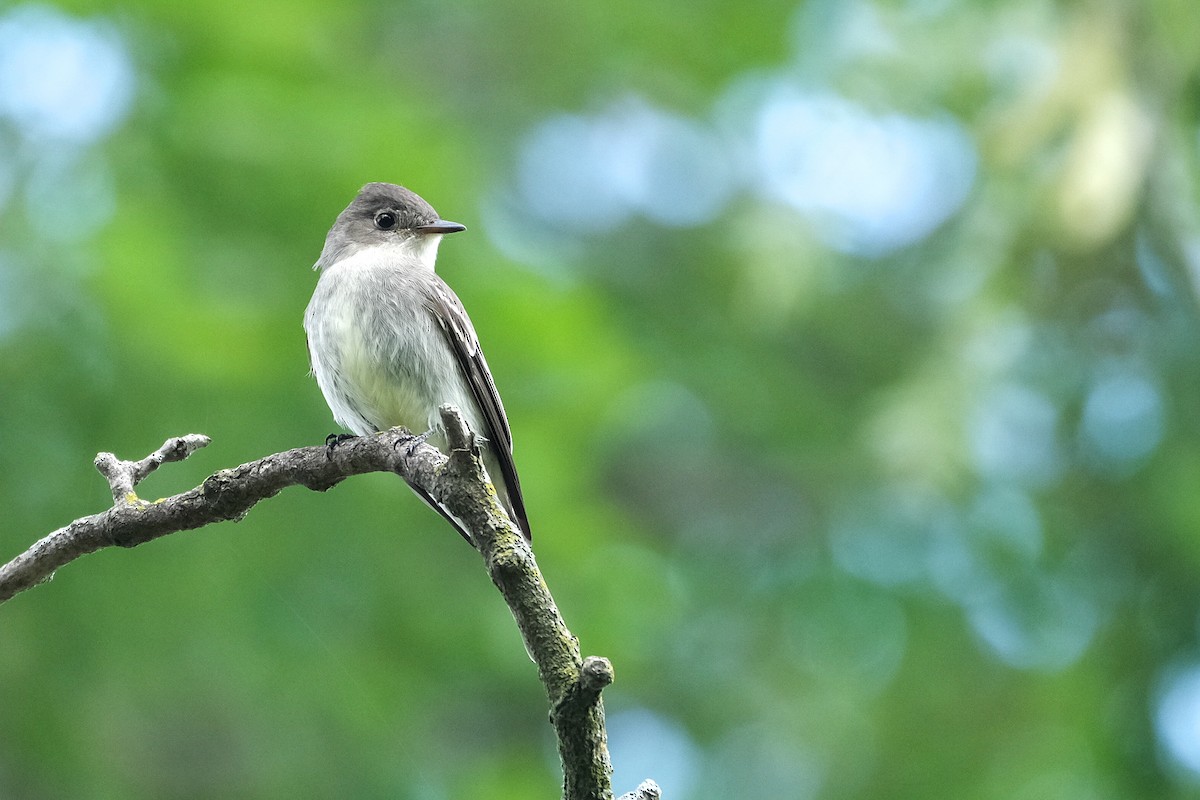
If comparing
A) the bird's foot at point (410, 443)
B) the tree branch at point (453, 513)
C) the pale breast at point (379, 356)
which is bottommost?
the tree branch at point (453, 513)

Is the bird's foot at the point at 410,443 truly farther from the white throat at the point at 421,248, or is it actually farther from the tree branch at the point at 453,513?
the white throat at the point at 421,248

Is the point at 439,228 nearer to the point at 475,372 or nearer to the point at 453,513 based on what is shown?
the point at 475,372

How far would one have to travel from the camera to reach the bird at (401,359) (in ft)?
15.1

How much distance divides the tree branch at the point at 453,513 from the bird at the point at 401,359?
151 centimetres

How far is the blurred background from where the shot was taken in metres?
6.42

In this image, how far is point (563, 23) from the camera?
35.1ft

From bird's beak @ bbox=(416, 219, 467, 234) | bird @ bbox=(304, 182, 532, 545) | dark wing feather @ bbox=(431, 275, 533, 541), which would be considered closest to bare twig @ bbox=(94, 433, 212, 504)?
bird @ bbox=(304, 182, 532, 545)

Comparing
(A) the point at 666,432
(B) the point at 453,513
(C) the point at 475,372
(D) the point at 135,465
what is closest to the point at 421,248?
(C) the point at 475,372

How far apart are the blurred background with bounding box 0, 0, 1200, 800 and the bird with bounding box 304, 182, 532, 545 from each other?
1.77 metres

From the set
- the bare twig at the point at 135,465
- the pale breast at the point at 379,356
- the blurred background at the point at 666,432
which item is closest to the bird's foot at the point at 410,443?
the bare twig at the point at 135,465

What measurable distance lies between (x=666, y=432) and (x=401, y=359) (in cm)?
576

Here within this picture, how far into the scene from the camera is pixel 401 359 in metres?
4.65

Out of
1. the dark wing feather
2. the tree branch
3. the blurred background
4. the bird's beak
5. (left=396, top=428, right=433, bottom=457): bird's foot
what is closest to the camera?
the tree branch

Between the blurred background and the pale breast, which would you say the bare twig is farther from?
the blurred background
